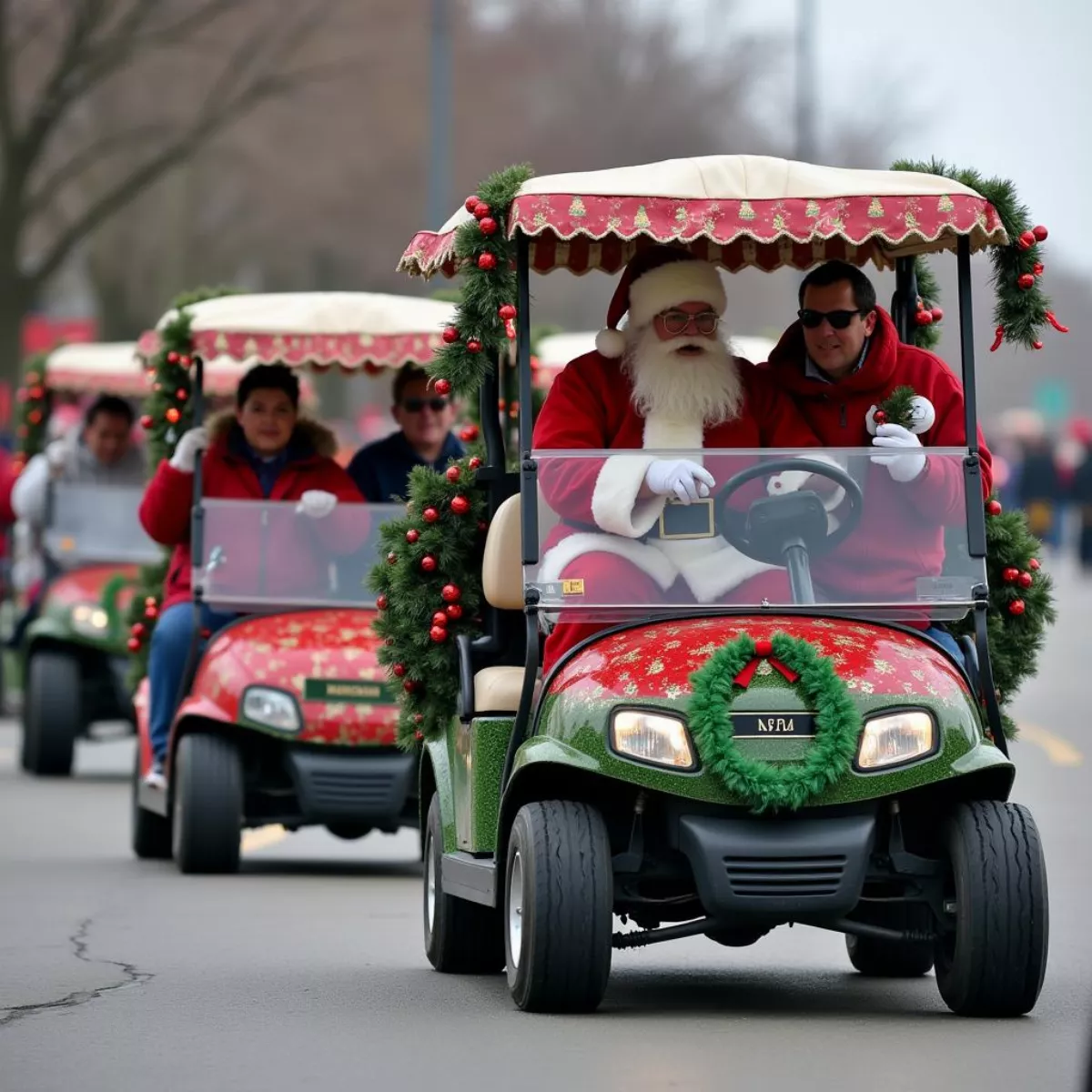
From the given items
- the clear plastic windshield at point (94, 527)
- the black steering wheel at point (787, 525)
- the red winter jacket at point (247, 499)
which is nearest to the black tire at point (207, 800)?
the red winter jacket at point (247, 499)

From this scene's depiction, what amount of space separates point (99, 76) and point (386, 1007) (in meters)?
22.0

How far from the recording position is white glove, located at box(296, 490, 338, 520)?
1159cm

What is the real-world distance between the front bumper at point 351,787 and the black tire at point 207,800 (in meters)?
0.24

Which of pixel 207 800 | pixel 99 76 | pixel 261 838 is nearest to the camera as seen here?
pixel 207 800

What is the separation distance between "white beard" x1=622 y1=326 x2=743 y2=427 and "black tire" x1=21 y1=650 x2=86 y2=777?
8196mm

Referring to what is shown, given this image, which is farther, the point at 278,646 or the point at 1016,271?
the point at 278,646

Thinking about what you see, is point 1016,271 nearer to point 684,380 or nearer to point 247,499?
point 684,380

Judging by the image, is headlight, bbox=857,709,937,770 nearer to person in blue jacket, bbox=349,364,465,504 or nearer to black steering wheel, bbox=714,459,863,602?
black steering wheel, bbox=714,459,863,602

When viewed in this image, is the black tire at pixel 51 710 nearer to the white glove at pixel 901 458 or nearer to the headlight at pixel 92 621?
the headlight at pixel 92 621

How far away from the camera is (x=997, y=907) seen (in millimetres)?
6777

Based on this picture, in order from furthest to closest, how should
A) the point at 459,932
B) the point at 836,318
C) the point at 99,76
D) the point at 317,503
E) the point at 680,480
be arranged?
1. the point at 99,76
2. the point at 317,503
3. the point at 459,932
4. the point at 836,318
5. the point at 680,480

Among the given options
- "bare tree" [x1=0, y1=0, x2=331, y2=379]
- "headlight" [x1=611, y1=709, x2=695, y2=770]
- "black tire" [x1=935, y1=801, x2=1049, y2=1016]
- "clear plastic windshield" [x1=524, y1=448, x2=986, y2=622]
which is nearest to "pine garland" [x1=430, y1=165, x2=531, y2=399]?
"clear plastic windshield" [x1=524, y1=448, x2=986, y2=622]

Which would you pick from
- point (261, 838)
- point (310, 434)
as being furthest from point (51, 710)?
point (310, 434)

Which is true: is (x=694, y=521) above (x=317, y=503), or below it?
below
